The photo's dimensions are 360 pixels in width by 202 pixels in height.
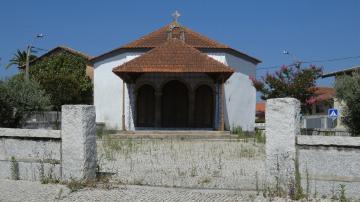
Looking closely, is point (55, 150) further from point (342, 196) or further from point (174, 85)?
point (174, 85)

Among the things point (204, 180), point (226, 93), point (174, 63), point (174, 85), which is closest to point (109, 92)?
point (174, 85)

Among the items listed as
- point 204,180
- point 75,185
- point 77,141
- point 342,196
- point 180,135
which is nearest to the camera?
point 342,196

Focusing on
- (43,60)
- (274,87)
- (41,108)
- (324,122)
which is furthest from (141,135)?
(43,60)

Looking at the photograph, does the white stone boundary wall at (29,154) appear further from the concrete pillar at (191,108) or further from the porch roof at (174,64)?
the concrete pillar at (191,108)

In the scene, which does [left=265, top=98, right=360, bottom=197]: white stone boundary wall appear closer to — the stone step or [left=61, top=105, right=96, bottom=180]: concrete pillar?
[left=61, top=105, right=96, bottom=180]: concrete pillar

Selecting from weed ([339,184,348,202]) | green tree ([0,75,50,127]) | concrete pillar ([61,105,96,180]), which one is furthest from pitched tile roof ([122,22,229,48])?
weed ([339,184,348,202])

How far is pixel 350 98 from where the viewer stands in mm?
15523

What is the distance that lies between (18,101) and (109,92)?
1500 cm

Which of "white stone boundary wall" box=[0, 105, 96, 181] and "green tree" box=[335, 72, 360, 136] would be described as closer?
→ "white stone boundary wall" box=[0, 105, 96, 181]

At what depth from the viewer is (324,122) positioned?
27109 millimetres

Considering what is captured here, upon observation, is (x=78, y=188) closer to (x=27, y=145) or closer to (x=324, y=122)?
(x=27, y=145)

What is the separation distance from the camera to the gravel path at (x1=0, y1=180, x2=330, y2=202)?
7.52 m

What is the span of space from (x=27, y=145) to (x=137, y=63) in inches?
576

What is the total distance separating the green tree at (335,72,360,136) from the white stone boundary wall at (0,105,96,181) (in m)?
9.88
